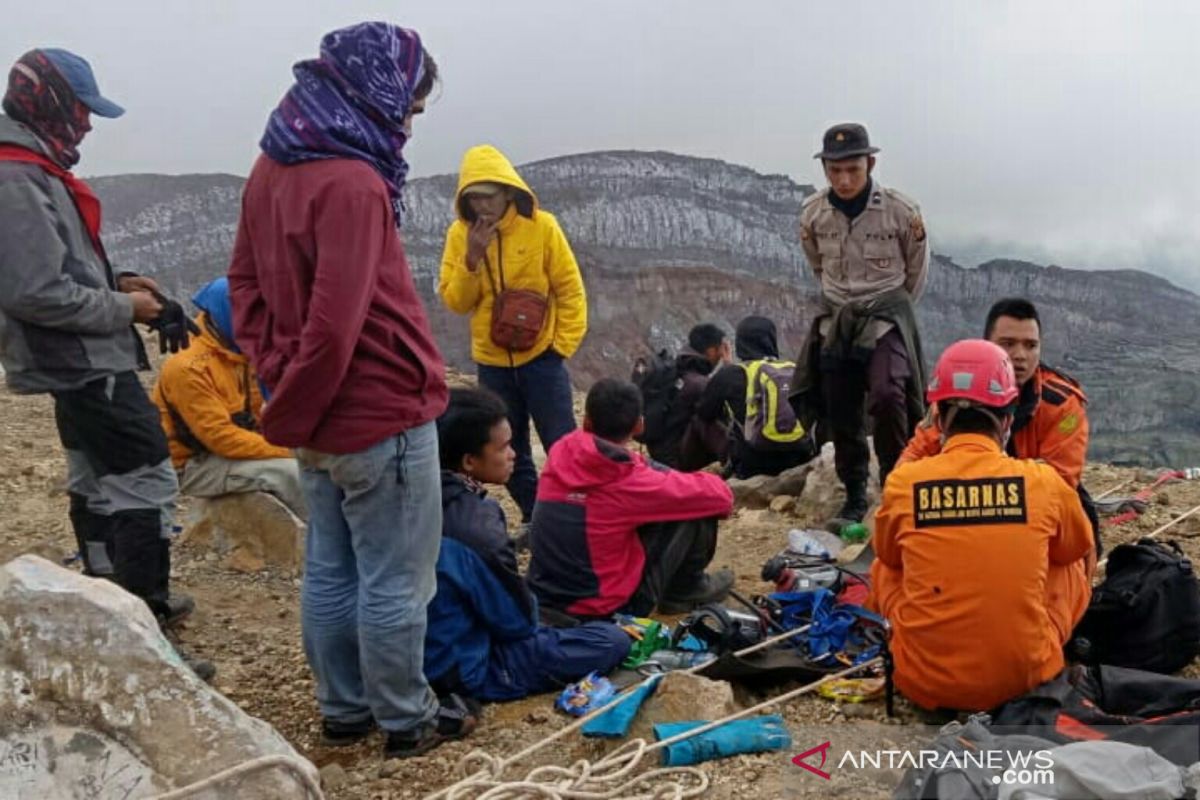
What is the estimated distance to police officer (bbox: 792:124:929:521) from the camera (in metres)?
5.12

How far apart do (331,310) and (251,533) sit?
9.98ft

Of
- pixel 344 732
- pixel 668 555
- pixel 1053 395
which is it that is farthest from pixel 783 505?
pixel 344 732

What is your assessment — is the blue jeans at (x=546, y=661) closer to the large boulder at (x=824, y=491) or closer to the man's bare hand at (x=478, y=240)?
the man's bare hand at (x=478, y=240)

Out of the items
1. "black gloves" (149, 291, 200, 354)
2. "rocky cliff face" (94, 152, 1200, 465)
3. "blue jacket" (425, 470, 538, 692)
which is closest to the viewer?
"blue jacket" (425, 470, 538, 692)

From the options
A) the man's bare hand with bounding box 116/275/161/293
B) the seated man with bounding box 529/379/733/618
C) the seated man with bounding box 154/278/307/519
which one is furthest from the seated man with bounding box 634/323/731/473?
the man's bare hand with bounding box 116/275/161/293

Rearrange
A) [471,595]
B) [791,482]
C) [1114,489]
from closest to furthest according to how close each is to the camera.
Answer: [471,595], [1114,489], [791,482]

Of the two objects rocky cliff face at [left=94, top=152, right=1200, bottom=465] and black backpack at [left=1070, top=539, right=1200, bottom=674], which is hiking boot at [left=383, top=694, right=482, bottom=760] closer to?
black backpack at [left=1070, top=539, right=1200, bottom=674]

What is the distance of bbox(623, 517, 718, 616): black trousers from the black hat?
200 cm

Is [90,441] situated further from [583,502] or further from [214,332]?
[583,502]

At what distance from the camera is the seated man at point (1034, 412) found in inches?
155

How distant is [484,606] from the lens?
3389 millimetres

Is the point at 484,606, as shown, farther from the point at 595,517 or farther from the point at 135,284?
the point at 135,284

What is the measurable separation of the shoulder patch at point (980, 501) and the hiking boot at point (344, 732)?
188 centimetres

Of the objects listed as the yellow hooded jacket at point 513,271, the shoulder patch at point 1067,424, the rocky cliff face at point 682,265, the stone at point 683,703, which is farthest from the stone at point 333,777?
the rocky cliff face at point 682,265
